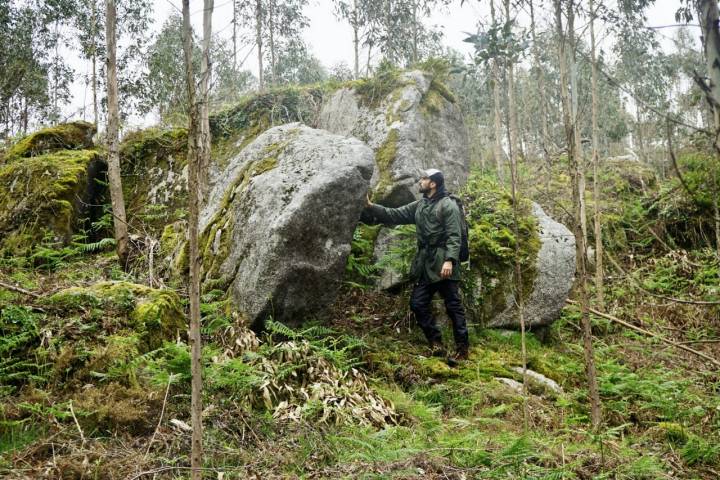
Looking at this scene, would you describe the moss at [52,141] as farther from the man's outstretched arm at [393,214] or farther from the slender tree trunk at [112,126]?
the man's outstretched arm at [393,214]

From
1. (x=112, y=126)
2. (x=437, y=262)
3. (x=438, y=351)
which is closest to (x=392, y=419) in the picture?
(x=438, y=351)

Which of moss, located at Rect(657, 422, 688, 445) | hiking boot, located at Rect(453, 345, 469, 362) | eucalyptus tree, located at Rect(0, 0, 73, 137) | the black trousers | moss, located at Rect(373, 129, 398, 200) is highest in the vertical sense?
eucalyptus tree, located at Rect(0, 0, 73, 137)

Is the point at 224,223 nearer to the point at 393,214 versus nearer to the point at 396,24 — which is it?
the point at 393,214

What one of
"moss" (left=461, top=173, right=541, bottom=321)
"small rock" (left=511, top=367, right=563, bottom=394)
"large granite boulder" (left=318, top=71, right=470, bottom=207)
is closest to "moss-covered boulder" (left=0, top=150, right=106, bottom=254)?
"large granite boulder" (left=318, top=71, right=470, bottom=207)

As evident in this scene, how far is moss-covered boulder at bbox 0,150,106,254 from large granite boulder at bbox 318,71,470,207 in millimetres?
4778

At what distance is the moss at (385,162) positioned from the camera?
26.9 ft

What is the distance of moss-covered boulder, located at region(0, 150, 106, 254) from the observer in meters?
8.29

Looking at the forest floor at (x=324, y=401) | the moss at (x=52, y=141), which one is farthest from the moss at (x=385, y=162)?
the moss at (x=52, y=141)

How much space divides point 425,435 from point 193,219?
2711 millimetres

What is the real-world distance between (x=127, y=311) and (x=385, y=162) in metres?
5.00

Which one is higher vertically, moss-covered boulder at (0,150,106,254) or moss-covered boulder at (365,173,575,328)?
moss-covered boulder at (0,150,106,254)

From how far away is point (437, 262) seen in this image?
6.27 meters

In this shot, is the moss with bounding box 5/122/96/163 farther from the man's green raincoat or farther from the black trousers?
the black trousers

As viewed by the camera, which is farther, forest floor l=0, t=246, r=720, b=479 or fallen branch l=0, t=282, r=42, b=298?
fallen branch l=0, t=282, r=42, b=298
